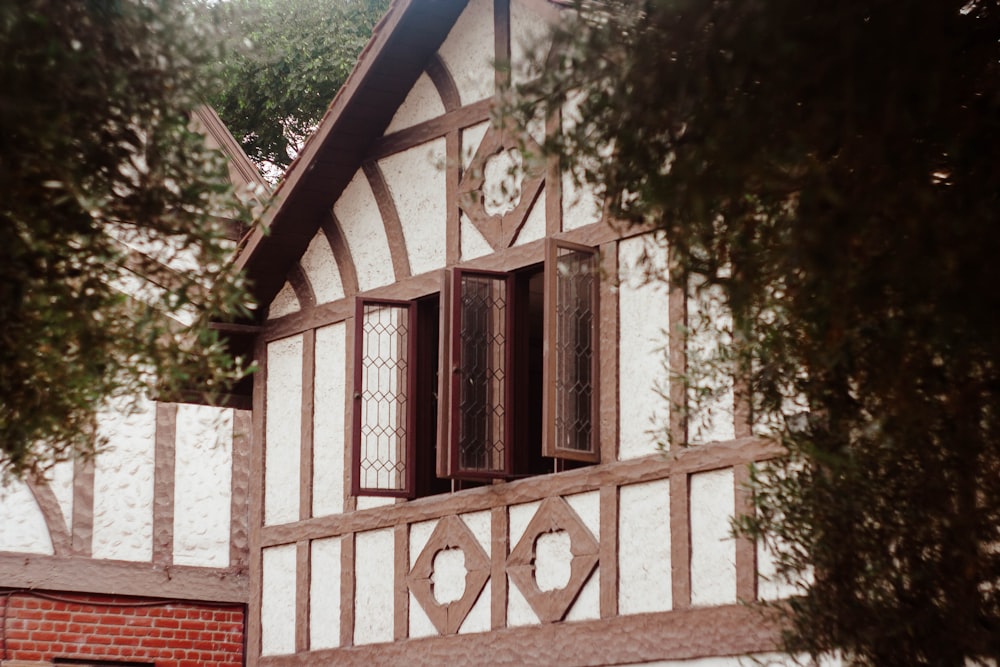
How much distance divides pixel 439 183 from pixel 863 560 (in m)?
6.66

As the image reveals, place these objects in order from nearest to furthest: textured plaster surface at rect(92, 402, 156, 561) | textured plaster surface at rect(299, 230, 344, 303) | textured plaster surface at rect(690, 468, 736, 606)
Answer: textured plaster surface at rect(690, 468, 736, 606) < textured plaster surface at rect(299, 230, 344, 303) < textured plaster surface at rect(92, 402, 156, 561)

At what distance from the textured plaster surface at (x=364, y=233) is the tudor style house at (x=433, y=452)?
0.06 ft

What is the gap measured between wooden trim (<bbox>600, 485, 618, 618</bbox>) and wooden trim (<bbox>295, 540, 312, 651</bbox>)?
321 cm

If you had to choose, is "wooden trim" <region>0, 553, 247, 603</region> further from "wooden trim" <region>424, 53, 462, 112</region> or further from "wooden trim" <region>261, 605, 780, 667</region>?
"wooden trim" <region>424, 53, 462, 112</region>

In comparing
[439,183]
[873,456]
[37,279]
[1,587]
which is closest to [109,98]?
[37,279]

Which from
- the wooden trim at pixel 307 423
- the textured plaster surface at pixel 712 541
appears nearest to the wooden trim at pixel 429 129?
the wooden trim at pixel 307 423

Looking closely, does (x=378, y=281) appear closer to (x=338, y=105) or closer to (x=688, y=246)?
(x=338, y=105)

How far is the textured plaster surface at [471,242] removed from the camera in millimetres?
11711

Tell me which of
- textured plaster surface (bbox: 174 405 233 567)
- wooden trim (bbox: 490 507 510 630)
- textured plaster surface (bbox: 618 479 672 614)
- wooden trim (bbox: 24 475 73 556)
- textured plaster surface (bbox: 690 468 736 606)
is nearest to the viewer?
textured plaster surface (bbox: 690 468 736 606)

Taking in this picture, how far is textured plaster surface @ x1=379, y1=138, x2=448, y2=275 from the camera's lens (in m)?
12.1

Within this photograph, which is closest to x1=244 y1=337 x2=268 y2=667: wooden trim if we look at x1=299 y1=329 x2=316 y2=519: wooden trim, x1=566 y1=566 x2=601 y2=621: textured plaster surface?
x1=299 y1=329 x2=316 y2=519: wooden trim

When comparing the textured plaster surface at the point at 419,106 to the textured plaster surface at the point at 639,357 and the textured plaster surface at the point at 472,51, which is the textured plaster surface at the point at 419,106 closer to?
the textured plaster surface at the point at 472,51

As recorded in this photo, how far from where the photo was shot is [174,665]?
1540 centimetres

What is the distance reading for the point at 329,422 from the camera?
12836 millimetres
